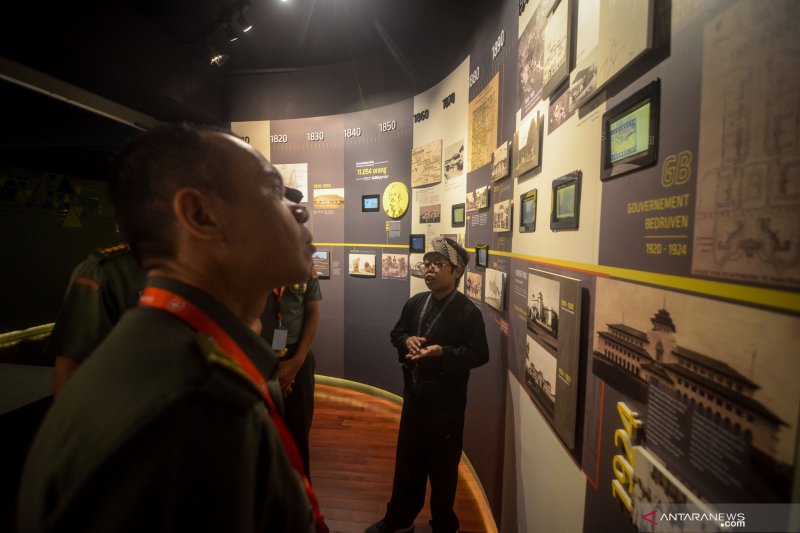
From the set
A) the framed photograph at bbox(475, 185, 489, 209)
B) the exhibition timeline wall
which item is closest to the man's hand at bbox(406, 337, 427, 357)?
the exhibition timeline wall

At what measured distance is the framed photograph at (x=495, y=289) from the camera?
235cm

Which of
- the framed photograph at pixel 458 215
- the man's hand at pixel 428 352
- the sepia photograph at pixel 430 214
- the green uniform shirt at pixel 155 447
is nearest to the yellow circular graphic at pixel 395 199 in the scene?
the sepia photograph at pixel 430 214

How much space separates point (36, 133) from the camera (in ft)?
10.5

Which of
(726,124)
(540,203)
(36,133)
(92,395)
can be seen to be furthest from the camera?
(36,133)

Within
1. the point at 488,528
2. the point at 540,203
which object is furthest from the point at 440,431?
the point at 540,203

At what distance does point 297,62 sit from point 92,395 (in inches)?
211

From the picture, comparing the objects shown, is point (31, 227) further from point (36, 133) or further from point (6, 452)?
point (6, 452)

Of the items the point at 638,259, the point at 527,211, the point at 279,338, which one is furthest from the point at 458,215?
the point at 638,259

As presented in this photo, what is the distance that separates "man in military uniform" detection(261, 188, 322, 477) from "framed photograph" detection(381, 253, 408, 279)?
1709mm

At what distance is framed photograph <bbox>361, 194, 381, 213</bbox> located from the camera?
4535mm

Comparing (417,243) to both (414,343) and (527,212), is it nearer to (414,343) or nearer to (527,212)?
(414,343)

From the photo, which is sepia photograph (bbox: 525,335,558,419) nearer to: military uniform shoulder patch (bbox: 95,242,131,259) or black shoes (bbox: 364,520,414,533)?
black shoes (bbox: 364,520,414,533)

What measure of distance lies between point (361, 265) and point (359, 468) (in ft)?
7.77

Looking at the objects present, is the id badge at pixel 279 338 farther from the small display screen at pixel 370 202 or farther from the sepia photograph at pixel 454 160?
the small display screen at pixel 370 202
